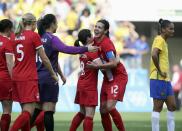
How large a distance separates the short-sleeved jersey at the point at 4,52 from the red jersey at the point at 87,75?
3.96 feet

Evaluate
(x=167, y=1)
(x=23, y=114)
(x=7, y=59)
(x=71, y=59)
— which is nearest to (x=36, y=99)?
(x=23, y=114)

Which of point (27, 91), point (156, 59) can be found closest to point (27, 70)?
point (27, 91)

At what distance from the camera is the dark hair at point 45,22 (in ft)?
37.3

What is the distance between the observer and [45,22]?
37.6 ft

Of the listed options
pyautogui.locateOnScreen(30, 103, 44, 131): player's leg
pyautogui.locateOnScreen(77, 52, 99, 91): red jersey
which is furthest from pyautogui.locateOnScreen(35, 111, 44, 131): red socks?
pyautogui.locateOnScreen(77, 52, 99, 91): red jersey

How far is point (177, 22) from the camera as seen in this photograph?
34.3 metres

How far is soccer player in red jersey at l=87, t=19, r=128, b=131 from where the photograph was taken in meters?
11.8

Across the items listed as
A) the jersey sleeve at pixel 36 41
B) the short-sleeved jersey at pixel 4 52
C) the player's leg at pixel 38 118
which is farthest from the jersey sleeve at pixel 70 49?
the player's leg at pixel 38 118

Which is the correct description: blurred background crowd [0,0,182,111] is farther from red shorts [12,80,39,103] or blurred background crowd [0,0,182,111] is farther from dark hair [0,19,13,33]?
red shorts [12,80,39,103]

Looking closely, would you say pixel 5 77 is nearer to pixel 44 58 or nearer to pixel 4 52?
pixel 4 52

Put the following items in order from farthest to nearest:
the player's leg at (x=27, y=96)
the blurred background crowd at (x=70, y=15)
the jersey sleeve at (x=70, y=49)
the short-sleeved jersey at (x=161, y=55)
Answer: the blurred background crowd at (x=70, y=15) → the short-sleeved jersey at (x=161, y=55) → the jersey sleeve at (x=70, y=49) → the player's leg at (x=27, y=96)

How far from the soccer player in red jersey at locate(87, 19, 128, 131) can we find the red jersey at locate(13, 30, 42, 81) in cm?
133

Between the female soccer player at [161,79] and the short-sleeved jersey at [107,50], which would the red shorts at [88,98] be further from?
the female soccer player at [161,79]

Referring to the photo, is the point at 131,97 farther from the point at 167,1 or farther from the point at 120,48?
the point at 167,1
